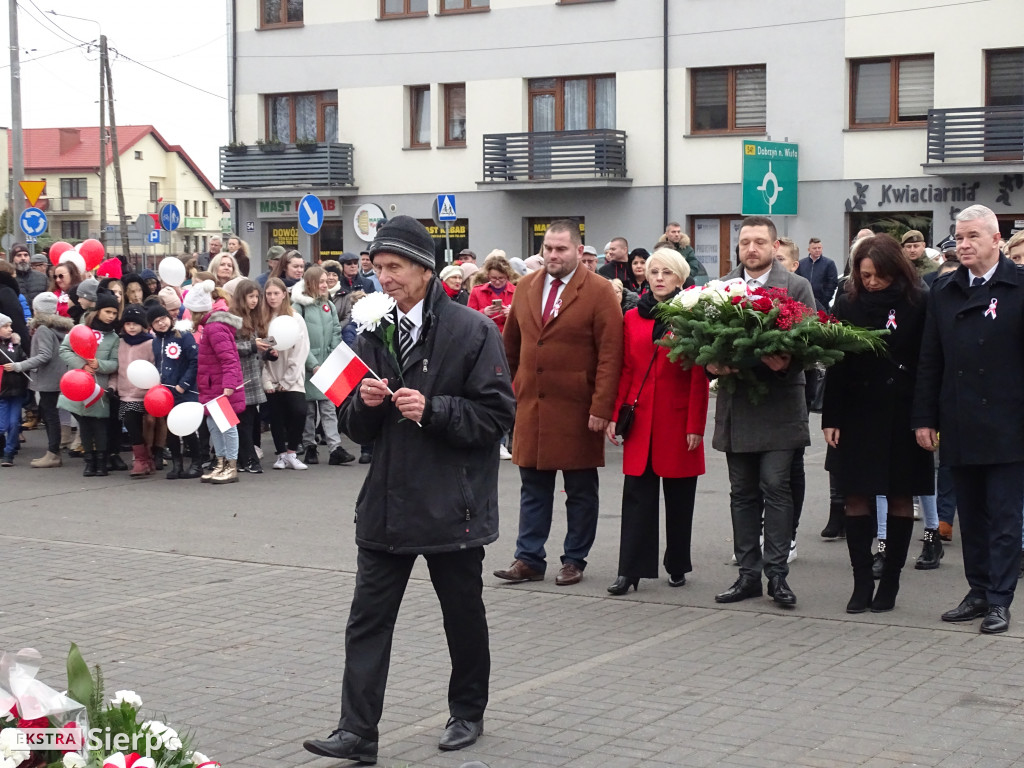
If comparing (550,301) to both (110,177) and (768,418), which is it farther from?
(110,177)

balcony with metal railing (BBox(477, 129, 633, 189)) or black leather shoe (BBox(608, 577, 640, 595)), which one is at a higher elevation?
balcony with metal railing (BBox(477, 129, 633, 189))

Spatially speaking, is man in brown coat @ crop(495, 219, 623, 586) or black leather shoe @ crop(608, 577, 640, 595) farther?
man in brown coat @ crop(495, 219, 623, 586)

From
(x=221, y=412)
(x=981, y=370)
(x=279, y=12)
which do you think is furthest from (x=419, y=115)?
(x=981, y=370)

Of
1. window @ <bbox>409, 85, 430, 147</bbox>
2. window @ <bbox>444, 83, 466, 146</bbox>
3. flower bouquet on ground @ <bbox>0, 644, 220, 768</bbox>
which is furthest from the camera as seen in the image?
window @ <bbox>409, 85, 430, 147</bbox>

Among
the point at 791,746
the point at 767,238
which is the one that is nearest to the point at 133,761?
the point at 791,746

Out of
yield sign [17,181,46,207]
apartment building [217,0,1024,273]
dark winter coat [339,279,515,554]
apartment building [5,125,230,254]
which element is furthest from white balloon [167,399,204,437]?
apartment building [5,125,230,254]

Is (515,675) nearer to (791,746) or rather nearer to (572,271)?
(791,746)

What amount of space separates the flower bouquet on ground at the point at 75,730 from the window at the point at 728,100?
29.4 metres

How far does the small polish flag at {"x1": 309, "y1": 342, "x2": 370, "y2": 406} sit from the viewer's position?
5.37 meters

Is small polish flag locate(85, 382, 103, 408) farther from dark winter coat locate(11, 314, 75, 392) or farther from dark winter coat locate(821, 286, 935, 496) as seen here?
dark winter coat locate(821, 286, 935, 496)

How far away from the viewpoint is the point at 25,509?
11.7 metres

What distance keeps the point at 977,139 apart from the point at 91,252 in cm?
1846

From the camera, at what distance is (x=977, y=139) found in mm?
29109

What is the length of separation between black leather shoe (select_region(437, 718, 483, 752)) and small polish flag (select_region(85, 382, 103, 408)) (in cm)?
864
